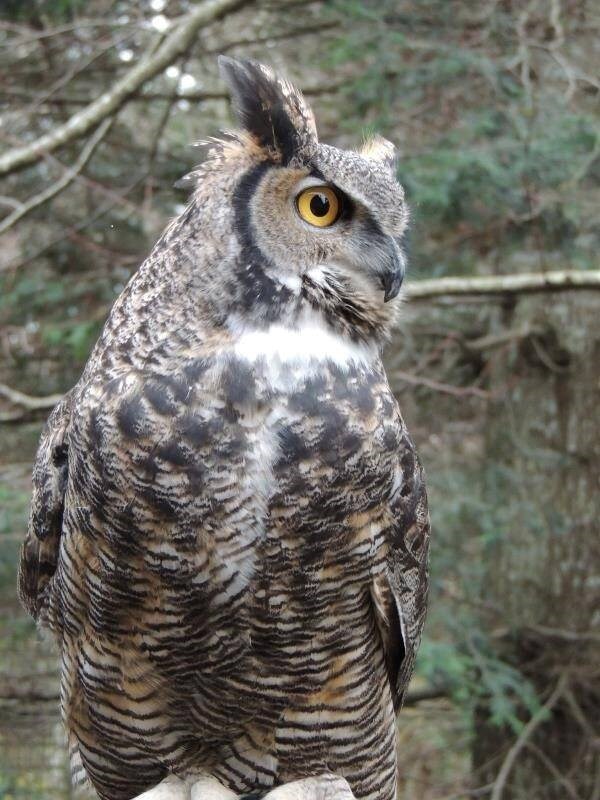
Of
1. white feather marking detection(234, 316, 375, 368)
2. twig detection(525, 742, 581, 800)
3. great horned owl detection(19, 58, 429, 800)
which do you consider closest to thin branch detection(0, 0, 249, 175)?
great horned owl detection(19, 58, 429, 800)

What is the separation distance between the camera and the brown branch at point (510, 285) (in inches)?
157

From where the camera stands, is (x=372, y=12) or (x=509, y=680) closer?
(x=372, y=12)

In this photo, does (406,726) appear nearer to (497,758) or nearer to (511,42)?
(497,758)

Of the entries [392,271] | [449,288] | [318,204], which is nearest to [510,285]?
[449,288]

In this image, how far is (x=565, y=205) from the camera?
184 inches

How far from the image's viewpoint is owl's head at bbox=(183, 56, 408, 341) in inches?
70.3

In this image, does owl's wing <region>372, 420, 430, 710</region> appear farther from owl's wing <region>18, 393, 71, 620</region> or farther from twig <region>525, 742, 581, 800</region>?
twig <region>525, 742, 581, 800</region>

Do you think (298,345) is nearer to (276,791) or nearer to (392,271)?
(392,271)

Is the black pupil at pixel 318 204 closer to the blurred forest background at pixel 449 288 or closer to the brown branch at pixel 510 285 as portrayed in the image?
the brown branch at pixel 510 285

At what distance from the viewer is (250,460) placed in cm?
174

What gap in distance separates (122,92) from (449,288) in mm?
1751

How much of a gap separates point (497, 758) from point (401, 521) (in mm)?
4173

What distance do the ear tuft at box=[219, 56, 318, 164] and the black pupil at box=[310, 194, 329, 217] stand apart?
0.09 m

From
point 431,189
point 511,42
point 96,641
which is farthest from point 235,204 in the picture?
point 511,42
